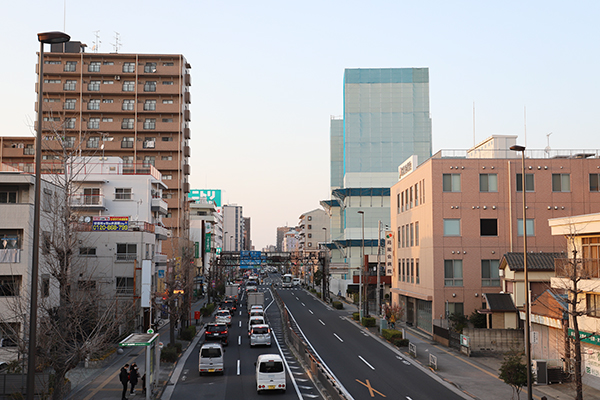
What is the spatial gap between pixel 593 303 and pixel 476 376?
7506 millimetres

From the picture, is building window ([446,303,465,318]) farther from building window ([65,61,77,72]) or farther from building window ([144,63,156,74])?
building window ([65,61,77,72])

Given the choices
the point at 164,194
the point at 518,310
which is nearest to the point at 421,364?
the point at 518,310

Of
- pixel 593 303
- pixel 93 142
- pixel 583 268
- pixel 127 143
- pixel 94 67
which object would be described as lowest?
pixel 593 303

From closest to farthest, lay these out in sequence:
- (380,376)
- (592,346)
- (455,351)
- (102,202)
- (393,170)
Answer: (592,346)
(380,376)
(455,351)
(102,202)
(393,170)

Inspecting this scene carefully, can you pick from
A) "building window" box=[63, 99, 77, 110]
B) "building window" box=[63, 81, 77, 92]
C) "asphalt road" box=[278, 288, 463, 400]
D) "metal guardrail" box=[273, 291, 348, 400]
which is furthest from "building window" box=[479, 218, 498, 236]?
"building window" box=[63, 81, 77, 92]

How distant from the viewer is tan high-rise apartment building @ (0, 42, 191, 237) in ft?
271

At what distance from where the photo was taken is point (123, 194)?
200ft

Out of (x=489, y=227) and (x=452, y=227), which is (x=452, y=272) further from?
(x=489, y=227)

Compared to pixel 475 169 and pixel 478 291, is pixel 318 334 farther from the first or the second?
pixel 475 169

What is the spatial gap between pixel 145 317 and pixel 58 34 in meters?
39.2

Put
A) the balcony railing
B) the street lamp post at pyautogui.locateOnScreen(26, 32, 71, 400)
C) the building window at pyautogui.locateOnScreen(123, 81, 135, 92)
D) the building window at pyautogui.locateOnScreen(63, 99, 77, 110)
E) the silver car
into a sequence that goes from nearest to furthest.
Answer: the street lamp post at pyautogui.locateOnScreen(26, 32, 71, 400) < the balcony railing < the silver car < the building window at pyautogui.locateOnScreen(63, 99, 77, 110) < the building window at pyautogui.locateOnScreen(123, 81, 135, 92)

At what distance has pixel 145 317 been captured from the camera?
49312 millimetres

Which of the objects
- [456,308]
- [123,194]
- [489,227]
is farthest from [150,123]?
[456,308]

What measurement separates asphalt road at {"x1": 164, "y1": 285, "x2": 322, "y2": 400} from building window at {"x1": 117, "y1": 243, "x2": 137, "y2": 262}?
1270 cm
